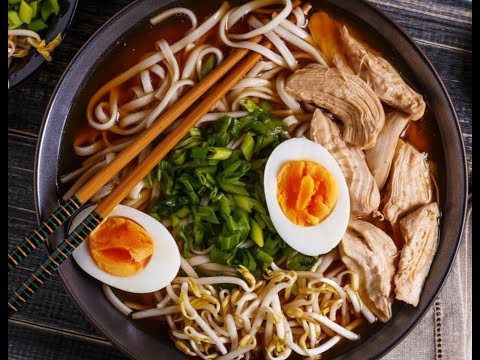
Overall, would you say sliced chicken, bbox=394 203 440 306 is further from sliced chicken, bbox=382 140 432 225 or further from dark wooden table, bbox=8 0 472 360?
dark wooden table, bbox=8 0 472 360

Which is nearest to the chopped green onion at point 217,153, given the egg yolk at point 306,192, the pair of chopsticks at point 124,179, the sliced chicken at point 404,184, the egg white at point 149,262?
the pair of chopsticks at point 124,179

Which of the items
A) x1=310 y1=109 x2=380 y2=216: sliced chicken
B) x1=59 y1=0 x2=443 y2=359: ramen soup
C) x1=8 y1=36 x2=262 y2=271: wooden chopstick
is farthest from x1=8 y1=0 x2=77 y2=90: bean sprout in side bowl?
x1=310 y1=109 x2=380 y2=216: sliced chicken

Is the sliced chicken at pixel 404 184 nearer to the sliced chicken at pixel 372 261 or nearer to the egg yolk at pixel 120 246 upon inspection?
the sliced chicken at pixel 372 261

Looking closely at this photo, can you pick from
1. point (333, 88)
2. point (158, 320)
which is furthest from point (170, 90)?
point (158, 320)

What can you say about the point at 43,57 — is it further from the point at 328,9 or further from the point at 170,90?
the point at 328,9

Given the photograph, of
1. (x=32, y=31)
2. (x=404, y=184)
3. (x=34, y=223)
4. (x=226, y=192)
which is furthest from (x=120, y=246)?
(x=404, y=184)

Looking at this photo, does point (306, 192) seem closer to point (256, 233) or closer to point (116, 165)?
point (256, 233)

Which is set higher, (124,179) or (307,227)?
(124,179)
